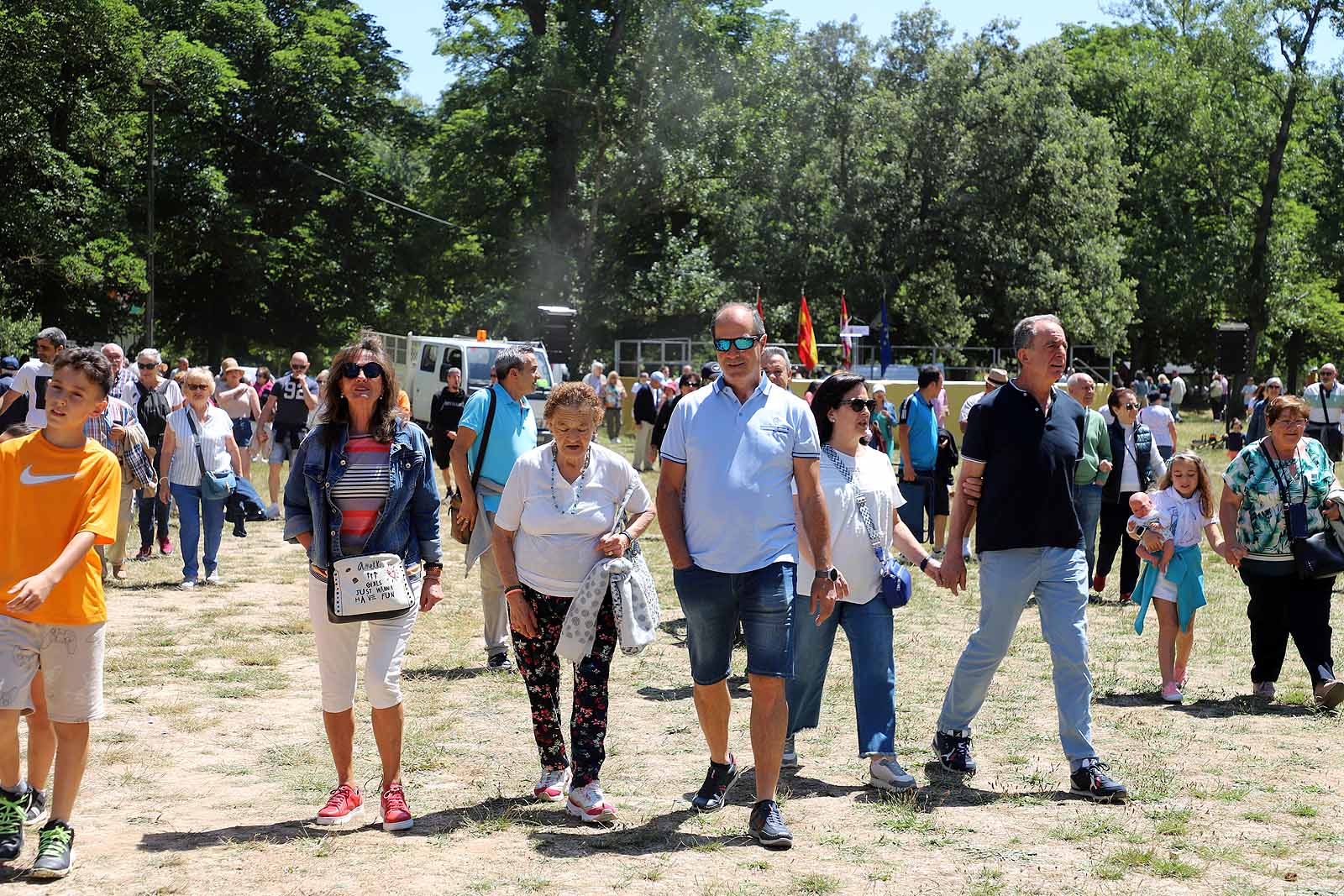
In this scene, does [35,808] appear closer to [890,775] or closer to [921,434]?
[890,775]

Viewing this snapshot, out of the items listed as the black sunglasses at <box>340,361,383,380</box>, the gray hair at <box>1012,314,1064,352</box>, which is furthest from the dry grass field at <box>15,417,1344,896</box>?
the gray hair at <box>1012,314,1064,352</box>

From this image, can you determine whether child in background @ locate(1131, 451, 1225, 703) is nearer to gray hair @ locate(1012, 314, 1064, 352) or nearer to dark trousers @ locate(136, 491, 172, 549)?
gray hair @ locate(1012, 314, 1064, 352)

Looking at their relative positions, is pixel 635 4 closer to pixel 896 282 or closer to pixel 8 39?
pixel 896 282

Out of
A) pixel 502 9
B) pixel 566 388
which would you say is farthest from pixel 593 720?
pixel 502 9

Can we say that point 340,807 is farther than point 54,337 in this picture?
No

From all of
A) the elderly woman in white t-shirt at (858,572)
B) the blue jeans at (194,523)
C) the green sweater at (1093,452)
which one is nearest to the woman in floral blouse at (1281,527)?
the green sweater at (1093,452)

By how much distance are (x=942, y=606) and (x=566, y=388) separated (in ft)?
22.3

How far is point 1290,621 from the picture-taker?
7863 mm

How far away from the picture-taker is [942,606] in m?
11.7

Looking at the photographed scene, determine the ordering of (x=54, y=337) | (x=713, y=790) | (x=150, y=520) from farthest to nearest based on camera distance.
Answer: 1. (x=150, y=520)
2. (x=54, y=337)
3. (x=713, y=790)

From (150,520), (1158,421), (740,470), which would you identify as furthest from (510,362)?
(1158,421)

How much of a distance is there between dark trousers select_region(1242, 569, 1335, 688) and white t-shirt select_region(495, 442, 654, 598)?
3.97m

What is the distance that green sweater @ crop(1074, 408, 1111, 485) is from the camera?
33.5 feet

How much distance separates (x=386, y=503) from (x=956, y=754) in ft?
9.03
